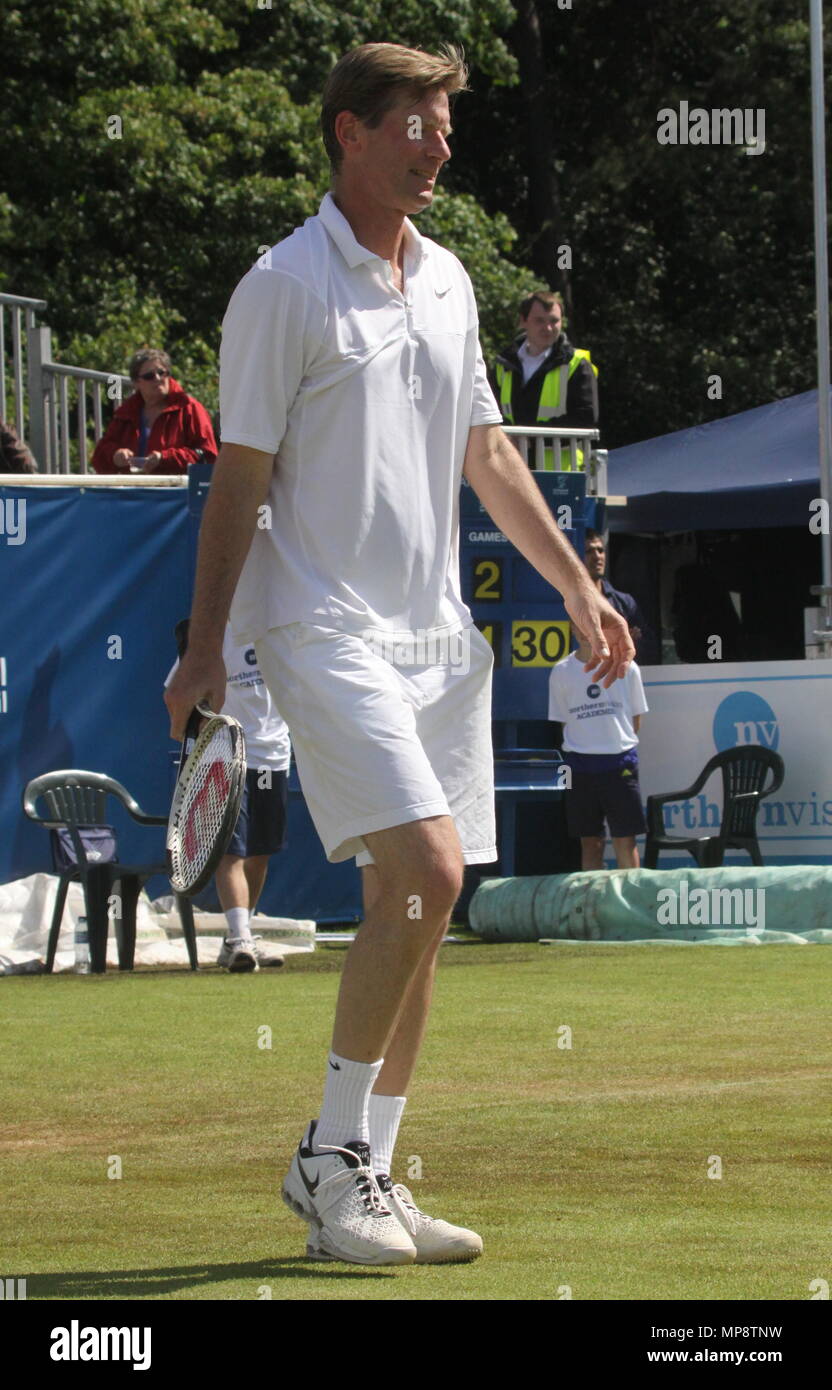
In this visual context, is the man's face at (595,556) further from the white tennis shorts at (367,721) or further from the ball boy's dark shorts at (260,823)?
the white tennis shorts at (367,721)

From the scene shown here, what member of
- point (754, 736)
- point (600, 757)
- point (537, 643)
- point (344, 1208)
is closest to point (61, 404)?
point (537, 643)

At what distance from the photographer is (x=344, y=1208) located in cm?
438

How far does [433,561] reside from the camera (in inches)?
183

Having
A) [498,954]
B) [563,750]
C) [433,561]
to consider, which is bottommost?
[498,954]

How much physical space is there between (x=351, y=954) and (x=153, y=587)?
33.2ft

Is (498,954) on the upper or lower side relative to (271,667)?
lower

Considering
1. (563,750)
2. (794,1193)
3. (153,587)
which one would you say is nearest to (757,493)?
(563,750)

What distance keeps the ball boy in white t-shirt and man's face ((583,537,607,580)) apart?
58 centimetres

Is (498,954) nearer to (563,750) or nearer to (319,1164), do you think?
(563,750)

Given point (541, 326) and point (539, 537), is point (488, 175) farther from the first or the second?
point (539, 537)

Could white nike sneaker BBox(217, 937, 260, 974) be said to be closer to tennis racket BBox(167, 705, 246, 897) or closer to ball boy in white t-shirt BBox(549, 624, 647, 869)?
ball boy in white t-shirt BBox(549, 624, 647, 869)

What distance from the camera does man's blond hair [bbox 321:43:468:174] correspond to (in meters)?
4.59

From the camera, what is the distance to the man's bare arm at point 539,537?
487 centimetres

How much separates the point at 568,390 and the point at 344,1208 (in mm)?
11320
